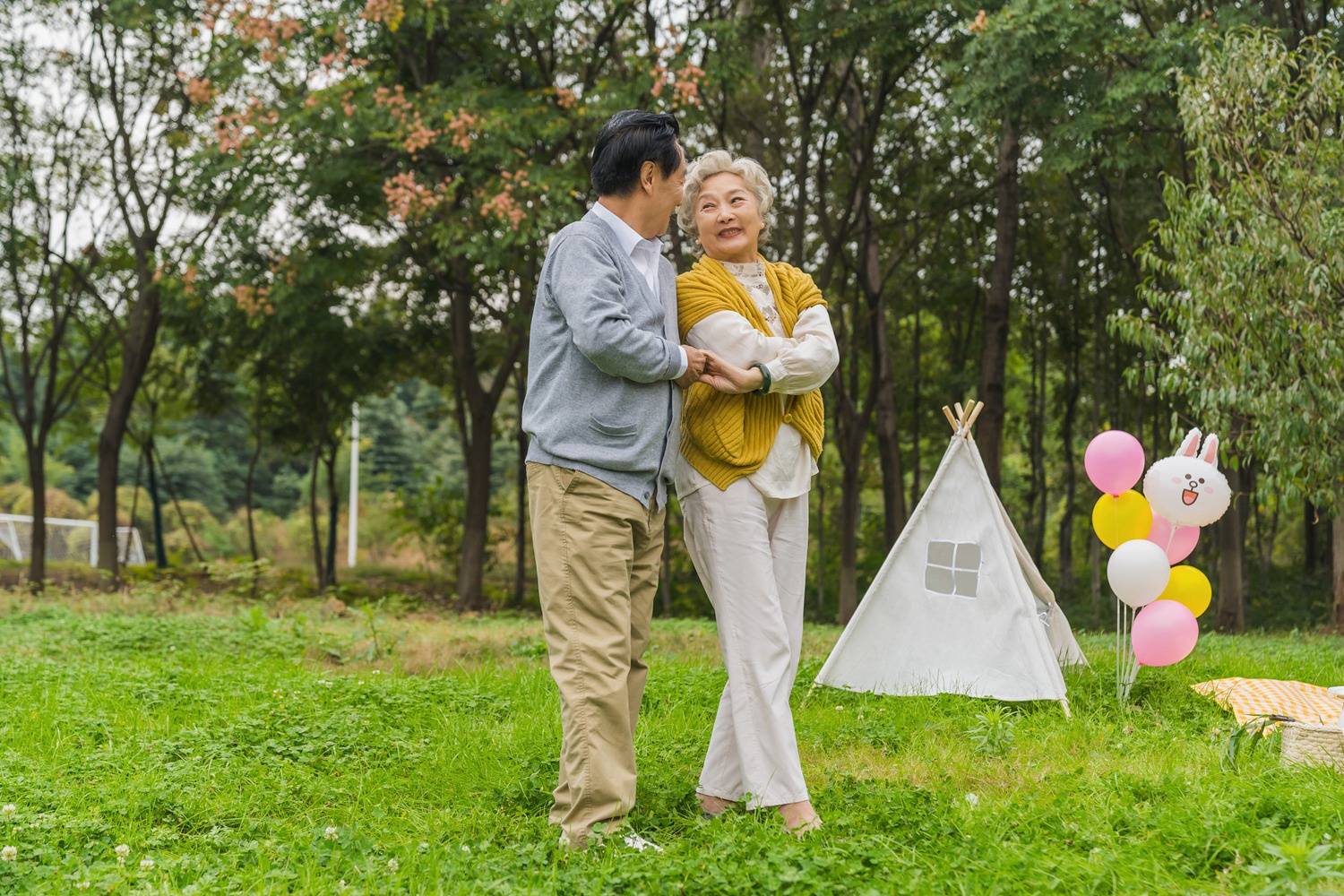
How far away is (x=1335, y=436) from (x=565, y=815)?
7054mm

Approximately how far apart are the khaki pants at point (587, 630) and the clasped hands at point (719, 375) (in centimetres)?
42

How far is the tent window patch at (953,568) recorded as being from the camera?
19.5 feet

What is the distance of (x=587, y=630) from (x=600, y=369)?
742 millimetres

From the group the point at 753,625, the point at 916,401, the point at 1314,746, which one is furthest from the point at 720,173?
the point at 916,401

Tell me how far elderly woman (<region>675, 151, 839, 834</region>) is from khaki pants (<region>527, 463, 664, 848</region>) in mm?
320

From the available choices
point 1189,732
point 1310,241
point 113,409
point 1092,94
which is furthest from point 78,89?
point 1189,732

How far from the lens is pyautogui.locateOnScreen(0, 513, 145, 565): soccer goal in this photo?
2572 centimetres

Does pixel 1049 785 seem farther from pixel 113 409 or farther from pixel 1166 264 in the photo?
pixel 113 409

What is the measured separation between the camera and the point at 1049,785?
397cm

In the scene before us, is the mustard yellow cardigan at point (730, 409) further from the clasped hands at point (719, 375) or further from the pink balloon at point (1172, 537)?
the pink balloon at point (1172, 537)

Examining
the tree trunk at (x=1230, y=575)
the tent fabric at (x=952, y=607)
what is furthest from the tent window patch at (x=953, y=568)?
the tree trunk at (x=1230, y=575)

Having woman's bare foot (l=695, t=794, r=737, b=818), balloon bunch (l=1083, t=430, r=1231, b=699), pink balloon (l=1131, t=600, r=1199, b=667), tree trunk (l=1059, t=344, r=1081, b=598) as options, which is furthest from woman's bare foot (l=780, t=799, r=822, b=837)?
tree trunk (l=1059, t=344, r=1081, b=598)

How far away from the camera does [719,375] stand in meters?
3.57

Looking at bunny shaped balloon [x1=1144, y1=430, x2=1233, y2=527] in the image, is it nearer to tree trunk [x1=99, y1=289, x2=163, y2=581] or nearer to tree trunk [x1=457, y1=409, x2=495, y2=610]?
tree trunk [x1=457, y1=409, x2=495, y2=610]
